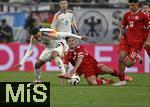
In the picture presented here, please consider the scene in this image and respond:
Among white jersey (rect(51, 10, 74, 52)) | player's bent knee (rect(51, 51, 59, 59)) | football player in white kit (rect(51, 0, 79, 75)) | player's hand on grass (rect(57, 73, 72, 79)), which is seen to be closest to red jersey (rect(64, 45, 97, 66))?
player's bent knee (rect(51, 51, 59, 59))

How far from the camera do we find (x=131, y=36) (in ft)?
59.0

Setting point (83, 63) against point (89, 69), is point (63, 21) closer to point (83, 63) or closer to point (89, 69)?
point (83, 63)

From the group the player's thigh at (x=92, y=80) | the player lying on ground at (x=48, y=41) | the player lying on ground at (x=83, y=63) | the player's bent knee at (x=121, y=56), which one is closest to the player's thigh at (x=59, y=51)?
the player lying on ground at (x=48, y=41)

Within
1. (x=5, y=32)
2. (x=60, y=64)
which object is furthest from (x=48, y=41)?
(x=5, y=32)

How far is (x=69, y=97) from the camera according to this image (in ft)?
48.0

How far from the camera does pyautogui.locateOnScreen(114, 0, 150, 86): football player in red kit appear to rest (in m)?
17.7

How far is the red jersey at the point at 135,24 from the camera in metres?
17.7

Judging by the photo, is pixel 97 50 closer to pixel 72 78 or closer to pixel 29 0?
pixel 29 0

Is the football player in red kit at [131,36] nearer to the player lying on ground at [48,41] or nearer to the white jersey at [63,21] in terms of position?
the player lying on ground at [48,41]

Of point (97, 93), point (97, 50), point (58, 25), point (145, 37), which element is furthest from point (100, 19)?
point (97, 93)

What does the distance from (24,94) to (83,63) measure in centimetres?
624

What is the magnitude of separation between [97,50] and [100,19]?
225 cm

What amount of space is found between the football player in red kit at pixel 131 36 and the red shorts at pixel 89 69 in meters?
0.58

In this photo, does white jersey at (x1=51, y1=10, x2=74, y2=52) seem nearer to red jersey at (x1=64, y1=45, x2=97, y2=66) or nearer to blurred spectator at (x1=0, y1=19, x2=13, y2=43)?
red jersey at (x1=64, y1=45, x2=97, y2=66)
